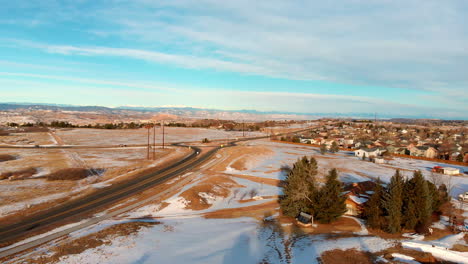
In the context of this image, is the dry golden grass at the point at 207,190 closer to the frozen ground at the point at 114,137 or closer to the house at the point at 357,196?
the house at the point at 357,196

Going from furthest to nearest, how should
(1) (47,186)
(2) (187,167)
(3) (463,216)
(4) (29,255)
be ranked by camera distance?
(2) (187,167) → (1) (47,186) → (3) (463,216) → (4) (29,255)

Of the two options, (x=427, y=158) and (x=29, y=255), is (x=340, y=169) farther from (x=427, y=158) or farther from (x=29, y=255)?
(x=29, y=255)

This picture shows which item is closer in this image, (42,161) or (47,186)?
(47,186)

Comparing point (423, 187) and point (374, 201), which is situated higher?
point (423, 187)

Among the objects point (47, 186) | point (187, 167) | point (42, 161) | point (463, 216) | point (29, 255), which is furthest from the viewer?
point (42, 161)

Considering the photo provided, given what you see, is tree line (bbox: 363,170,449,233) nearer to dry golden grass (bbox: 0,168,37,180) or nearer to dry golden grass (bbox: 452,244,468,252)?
dry golden grass (bbox: 452,244,468,252)

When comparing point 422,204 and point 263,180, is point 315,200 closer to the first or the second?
point 422,204

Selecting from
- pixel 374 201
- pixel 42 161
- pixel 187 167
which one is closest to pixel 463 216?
pixel 374 201
